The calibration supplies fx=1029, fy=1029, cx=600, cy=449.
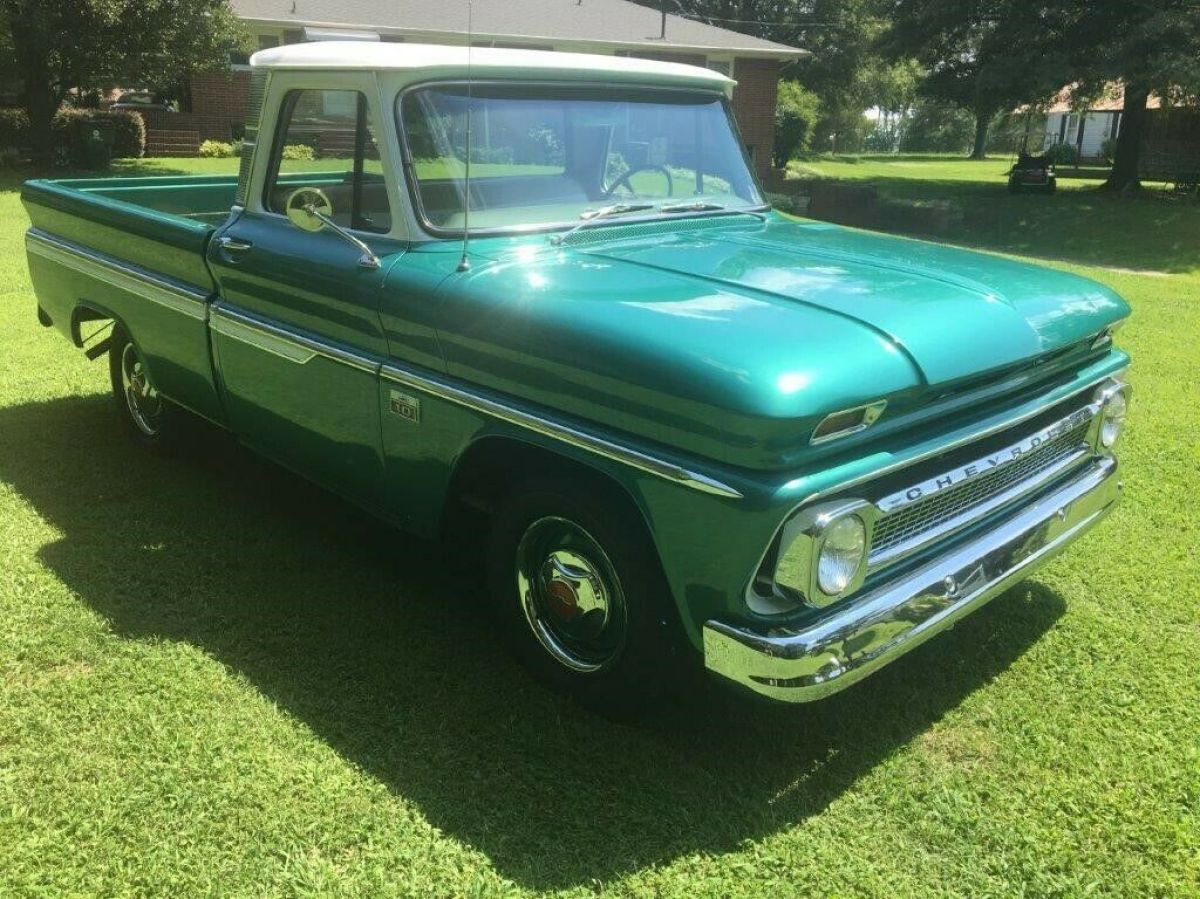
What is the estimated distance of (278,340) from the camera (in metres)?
3.70

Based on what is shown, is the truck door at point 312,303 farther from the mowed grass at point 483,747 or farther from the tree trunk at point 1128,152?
the tree trunk at point 1128,152

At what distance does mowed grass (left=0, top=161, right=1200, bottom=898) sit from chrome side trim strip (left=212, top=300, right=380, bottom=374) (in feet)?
2.87

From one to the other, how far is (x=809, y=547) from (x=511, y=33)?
2115 centimetres

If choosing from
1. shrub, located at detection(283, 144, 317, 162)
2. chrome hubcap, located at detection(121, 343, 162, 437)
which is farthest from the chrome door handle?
chrome hubcap, located at detection(121, 343, 162, 437)

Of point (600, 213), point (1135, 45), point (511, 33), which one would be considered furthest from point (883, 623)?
point (511, 33)

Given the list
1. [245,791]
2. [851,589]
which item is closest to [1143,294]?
[851,589]

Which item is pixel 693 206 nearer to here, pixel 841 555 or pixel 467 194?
pixel 467 194

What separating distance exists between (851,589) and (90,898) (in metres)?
1.96

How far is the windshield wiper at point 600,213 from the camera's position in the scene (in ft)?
11.0

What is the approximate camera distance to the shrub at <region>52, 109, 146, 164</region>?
20859mm

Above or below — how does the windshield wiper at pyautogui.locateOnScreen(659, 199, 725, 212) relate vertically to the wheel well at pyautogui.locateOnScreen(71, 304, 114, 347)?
above

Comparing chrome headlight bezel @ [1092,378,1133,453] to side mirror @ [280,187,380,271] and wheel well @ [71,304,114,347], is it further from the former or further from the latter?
wheel well @ [71,304,114,347]

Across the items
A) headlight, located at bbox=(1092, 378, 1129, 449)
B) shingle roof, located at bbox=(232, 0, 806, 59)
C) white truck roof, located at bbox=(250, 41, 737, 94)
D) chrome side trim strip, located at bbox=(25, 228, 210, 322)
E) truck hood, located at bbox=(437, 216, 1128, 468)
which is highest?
shingle roof, located at bbox=(232, 0, 806, 59)

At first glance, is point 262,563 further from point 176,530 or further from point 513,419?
point 513,419
